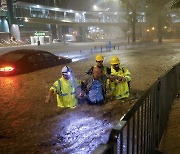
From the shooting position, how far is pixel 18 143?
4.95m

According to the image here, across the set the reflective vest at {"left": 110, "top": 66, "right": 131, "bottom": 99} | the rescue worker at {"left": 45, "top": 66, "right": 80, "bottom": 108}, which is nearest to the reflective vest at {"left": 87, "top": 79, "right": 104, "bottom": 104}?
the rescue worker at {"left": 45, "top": 66, "right": 80, "bottom": 108}

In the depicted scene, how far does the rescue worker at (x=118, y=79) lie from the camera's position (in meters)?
7.18

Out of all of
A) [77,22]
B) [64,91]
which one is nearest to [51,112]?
[64,91]

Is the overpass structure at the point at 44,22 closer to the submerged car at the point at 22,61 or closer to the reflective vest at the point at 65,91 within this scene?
the submerged car at the point at 22,61

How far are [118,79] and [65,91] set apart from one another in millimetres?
1589

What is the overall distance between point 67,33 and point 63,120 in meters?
62.5

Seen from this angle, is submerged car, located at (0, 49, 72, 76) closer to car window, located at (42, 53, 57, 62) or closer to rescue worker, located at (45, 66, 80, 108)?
car window, located at (42, 53, 57, 62)

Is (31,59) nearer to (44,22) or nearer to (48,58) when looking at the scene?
(48,58)

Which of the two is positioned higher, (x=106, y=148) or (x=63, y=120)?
(x=106, y=148)

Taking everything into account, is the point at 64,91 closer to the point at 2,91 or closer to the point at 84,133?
the point at 84,133

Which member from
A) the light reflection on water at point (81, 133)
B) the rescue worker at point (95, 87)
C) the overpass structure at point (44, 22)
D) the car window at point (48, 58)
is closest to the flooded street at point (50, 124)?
the light reflection on water at point (81, 133)

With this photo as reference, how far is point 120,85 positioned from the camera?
746cm

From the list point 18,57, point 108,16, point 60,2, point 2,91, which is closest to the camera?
point 2,91

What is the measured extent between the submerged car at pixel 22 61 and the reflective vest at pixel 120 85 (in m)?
6.77
